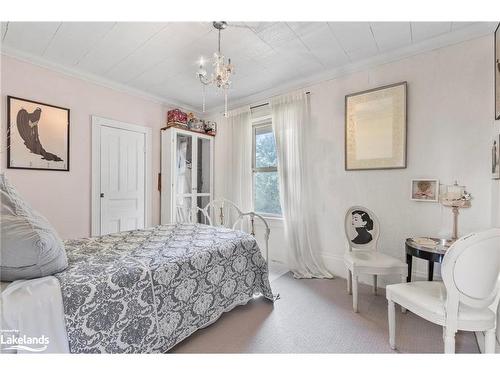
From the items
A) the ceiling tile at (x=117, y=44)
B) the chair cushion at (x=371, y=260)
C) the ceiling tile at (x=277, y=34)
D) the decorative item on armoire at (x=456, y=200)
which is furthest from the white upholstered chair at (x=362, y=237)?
the ceiling tile at (x=117, y=44)

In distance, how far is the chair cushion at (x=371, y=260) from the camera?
200cm

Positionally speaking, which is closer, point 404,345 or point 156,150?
point 404,345

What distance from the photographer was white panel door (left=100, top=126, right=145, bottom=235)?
3.00m

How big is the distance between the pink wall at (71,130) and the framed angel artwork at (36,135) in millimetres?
53

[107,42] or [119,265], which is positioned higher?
[107,42]

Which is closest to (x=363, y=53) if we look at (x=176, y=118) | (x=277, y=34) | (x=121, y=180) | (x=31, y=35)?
(x=277, y=34)

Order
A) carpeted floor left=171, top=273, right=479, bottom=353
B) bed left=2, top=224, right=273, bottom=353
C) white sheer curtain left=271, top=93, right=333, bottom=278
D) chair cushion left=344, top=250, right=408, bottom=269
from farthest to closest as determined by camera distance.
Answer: white sheer curtain left=271, top=93, right=333, bottom=278 → chair cushion left=344, top=250, right=408, bottom=269 → carpeted floor left=171, top=273, right=479, bottom=353 → bed left=2, top=224, right=273, bottom=353

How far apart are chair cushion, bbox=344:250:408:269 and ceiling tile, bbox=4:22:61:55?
331 centimetres

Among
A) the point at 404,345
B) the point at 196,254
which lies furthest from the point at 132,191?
the point at 404,345

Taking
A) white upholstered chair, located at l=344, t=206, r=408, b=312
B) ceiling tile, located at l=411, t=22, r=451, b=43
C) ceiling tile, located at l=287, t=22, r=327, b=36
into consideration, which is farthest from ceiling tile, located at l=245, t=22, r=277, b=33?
white upholstered chair, located at l=344, t=206, r=408, b=312

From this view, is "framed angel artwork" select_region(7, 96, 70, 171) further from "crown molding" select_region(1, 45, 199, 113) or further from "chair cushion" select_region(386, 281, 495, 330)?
"chair cushion" select_region(386, 281, 495, 330)

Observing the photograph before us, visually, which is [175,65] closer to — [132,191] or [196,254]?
[132,191]
